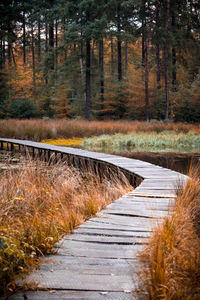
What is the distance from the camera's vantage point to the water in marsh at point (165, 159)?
24.6 ft

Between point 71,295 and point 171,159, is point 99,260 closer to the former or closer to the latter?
point 71,295

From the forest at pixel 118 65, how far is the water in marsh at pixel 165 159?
8911 millimetres

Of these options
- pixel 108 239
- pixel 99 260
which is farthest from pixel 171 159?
pixel 99 260

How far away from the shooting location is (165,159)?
8742 millimetres

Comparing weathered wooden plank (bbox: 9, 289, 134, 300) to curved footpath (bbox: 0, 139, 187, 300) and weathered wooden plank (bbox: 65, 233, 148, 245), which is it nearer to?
curved footpath (bbox: 0, 139, 187, 300)

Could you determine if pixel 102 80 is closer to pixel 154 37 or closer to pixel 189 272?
pixel 154 37

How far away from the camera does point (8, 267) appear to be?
1.75 metres

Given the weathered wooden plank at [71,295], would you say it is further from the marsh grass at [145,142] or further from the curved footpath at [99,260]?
the marsh grass at [145,142]

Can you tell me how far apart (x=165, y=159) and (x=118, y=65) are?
54.8 feet

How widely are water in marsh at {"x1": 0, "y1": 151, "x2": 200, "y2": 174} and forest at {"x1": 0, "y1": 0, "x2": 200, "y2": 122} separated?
8.91 meters

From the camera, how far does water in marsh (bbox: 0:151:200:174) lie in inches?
295

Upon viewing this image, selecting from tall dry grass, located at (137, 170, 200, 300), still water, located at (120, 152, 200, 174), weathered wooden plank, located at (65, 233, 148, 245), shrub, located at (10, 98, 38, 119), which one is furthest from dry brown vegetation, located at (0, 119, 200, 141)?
tall dry grass, located at (137, 170, 200, 300)

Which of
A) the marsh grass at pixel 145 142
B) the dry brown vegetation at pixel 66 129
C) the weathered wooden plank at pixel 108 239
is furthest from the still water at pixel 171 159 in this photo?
the weathered wooden plank at pixel 108 239

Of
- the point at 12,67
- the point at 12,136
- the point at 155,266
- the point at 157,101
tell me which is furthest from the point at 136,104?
the point at 155,266
